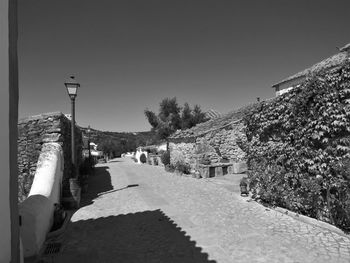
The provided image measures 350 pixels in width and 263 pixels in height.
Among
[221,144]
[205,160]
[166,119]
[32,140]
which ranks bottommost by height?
[205,160]

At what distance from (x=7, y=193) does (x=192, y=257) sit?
3222mm

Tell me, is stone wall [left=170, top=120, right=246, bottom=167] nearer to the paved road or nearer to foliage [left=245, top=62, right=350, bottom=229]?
the paved road

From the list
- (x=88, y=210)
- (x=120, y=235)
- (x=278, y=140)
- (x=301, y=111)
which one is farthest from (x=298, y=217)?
(x=88, y=210)

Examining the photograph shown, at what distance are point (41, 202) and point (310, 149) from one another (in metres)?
6.66

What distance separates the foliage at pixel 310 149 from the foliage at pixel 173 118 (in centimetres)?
2913

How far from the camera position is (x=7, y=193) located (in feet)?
9.00

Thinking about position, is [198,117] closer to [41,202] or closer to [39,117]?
[39,117]

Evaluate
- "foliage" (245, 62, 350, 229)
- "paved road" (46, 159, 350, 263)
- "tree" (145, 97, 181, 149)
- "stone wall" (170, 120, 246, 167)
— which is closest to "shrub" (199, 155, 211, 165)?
"stone wall" (170, 120, 246, 167)

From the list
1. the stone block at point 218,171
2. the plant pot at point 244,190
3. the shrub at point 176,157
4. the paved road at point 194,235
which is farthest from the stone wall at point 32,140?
the shrub at point 176,157

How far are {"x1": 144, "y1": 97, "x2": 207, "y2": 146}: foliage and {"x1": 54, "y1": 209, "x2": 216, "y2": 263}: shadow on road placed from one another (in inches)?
1188

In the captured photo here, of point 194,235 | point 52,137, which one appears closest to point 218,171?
point 194,235

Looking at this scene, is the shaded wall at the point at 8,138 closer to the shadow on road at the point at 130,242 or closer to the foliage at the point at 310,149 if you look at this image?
the shadow on road at the point at 130,242

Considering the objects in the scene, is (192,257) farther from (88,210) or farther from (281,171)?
(88,210)

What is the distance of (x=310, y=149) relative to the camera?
19.9 feet
